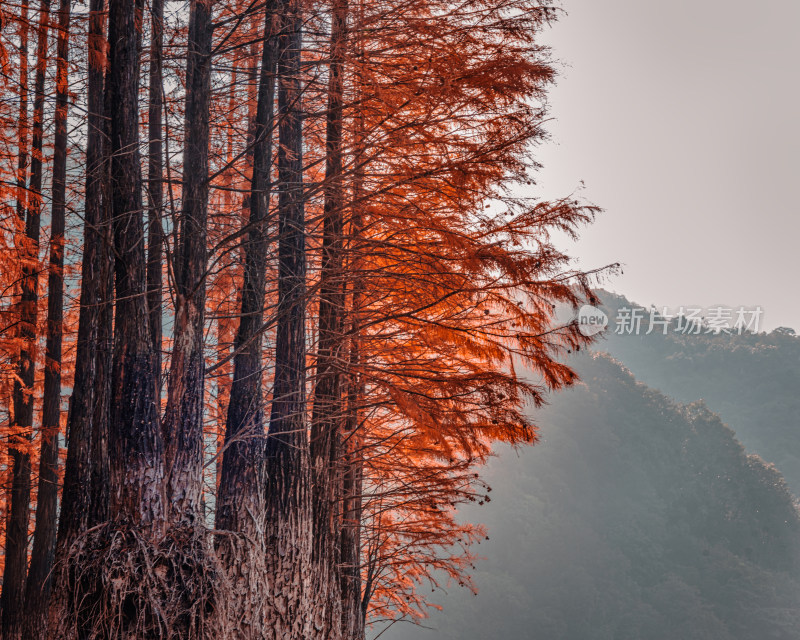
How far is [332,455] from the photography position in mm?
7340

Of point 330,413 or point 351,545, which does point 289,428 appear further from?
point 351,545

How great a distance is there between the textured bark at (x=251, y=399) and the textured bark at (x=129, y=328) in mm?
1304

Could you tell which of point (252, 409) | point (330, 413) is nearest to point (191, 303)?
point (252, 409)

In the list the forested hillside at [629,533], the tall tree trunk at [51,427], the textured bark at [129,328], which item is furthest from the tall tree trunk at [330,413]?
the forested hillside at [629,533]

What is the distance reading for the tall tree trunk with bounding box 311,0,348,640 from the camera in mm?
6469

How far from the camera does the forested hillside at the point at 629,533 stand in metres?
58.3

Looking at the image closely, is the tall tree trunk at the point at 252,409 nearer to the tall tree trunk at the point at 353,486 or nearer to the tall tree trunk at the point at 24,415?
the tall tree trunk at the point at 353,486

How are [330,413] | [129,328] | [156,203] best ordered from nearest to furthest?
[129,328]
[156,203]
[330,413]

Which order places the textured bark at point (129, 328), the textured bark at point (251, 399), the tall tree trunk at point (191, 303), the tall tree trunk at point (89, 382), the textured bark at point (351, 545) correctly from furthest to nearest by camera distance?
1. the textured bark at point (351, 545)
2. the tall tree trunk at point (89, 382)
3. the textured bark at point (251, 399)
4. the tall tree trunk at point (191, 303)
5. the textured bark at point (129, 328)

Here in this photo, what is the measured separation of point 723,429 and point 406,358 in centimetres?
7238

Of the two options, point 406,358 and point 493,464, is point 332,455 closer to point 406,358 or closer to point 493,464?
point 406,358

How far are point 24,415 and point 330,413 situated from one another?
383 cm

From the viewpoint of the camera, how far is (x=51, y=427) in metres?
7.96

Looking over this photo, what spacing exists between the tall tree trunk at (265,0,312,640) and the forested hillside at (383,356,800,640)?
163 feet
